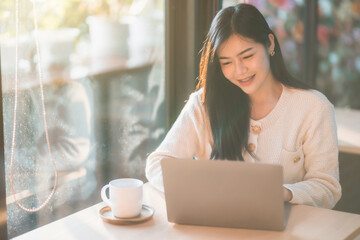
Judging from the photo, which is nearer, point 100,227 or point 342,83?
point 100,227

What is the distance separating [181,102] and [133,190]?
1028mm

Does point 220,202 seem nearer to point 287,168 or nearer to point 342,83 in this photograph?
point 287,168

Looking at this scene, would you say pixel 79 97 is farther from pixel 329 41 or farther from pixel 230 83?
pixel 329 41

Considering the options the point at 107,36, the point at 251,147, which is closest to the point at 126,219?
the point at 251,147

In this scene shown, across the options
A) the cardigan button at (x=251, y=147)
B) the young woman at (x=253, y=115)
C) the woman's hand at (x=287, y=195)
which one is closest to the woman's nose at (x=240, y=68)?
the young woman at (x=253, y=115)

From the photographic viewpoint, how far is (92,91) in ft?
6.51

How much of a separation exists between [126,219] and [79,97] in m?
0.73

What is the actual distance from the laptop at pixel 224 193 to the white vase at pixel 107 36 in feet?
2.73

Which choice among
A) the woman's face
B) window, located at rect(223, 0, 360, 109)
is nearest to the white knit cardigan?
the woman's face

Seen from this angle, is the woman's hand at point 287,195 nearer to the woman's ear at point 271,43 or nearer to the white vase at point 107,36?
the woman's ear at point 271,43

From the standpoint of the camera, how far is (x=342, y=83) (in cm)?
375

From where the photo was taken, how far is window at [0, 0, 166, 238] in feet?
5.49

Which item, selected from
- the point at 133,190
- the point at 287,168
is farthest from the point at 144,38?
the point at 133,190

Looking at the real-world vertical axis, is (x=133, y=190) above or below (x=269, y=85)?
below
